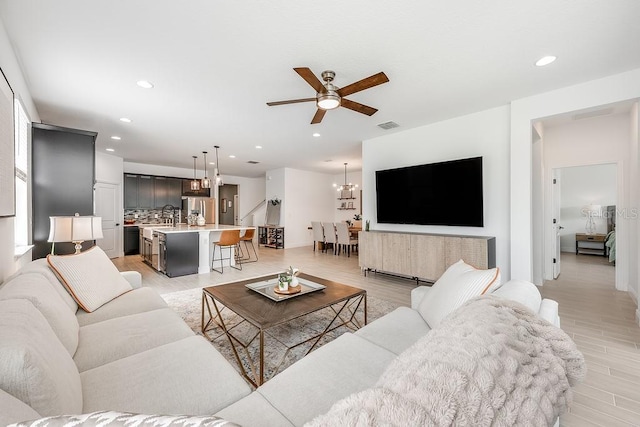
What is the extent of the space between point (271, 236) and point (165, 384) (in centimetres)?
783

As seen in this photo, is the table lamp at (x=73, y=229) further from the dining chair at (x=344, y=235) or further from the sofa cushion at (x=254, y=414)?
the dining chair at (x=344, y=235)

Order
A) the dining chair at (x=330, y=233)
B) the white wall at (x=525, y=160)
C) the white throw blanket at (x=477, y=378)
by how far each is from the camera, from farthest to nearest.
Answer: the dining chair at (x=330, y=233) < the white wall at (x=525, y=160) < the white throw blanket at (x=477, y=378)

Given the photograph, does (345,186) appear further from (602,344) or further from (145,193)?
(602,344)

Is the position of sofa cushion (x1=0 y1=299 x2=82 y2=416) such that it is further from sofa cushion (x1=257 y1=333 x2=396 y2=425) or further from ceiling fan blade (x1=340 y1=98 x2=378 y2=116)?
ceiling fan blade (x1=340 y1=98 x2=378 y2=116)

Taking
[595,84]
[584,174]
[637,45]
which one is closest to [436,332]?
[637,45]

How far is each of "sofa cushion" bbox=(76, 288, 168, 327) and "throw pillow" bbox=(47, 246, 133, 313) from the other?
0.06 meters

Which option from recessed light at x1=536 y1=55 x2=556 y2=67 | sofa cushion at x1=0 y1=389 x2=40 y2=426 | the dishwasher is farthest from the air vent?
sofa cushion at x1=0 y1=389 x2=40 y2=426

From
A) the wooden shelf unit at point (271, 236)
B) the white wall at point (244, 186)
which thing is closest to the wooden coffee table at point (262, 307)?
the wooden shelf unit at point (271, 236)

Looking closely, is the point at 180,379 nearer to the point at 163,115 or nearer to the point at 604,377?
the point at 604,377

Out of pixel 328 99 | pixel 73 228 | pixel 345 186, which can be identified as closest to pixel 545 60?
pixel 328 99

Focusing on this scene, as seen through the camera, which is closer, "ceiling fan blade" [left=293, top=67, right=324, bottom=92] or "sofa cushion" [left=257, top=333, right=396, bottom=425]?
"sofa cushion" [left=257, top=333, right=396, bottom=425]

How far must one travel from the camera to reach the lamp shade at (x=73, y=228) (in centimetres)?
254

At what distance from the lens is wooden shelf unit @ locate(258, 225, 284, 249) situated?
859cm

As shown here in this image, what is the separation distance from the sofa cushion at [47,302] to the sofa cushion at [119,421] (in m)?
1.12
